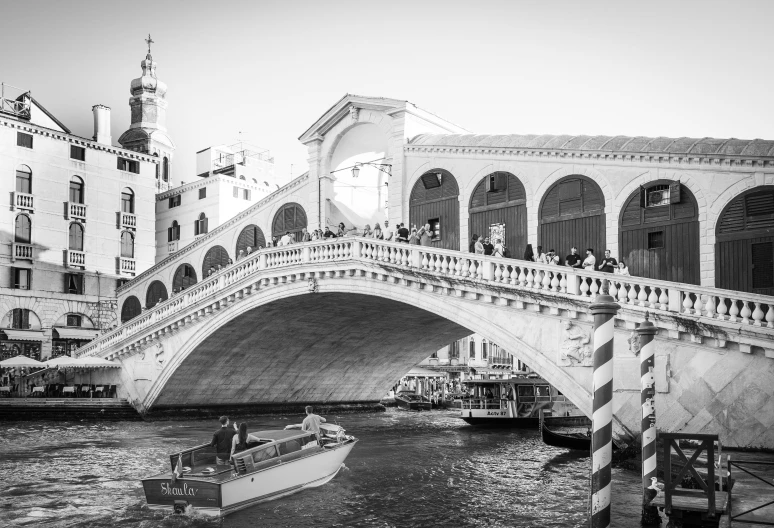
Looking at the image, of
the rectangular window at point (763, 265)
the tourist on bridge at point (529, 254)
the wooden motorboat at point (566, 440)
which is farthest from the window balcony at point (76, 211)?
the rectangular window at point (763, 265)

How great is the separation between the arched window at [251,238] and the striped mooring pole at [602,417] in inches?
887

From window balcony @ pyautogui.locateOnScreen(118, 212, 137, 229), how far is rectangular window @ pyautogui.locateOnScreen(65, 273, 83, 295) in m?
3.03

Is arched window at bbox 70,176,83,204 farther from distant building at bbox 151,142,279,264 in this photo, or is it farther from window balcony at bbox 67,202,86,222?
distant building at bbox 151,142,279,264

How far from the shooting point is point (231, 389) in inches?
1214

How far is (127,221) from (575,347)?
86.8 ft

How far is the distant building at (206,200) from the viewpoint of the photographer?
38469 mm

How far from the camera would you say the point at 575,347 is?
16375 mm

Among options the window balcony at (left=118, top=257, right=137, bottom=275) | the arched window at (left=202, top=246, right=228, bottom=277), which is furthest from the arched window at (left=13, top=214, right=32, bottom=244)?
the arched window at (left=202, top=246, right=228, bottom=277)

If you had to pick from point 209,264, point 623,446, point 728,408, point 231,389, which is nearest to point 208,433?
point 231,389

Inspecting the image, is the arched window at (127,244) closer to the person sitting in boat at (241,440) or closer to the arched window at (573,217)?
the arched window at (573,217)

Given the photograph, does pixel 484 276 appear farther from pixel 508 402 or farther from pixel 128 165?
pixel 128 165

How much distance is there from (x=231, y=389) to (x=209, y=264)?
5.29m

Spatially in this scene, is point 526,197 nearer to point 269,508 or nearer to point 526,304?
point 526,304

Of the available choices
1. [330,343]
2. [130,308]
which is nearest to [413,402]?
[330,343]
